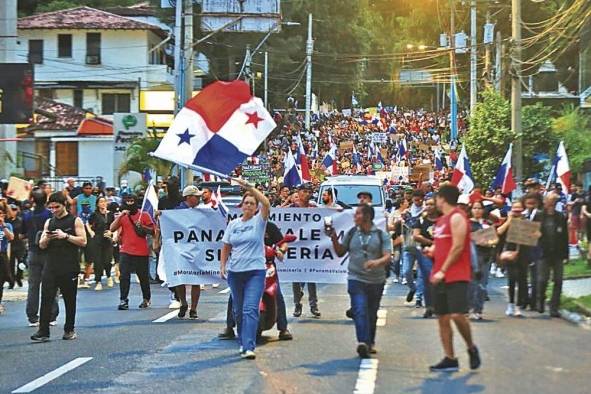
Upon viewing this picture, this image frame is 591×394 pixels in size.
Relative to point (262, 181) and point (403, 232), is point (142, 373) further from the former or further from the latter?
point (262, 181)

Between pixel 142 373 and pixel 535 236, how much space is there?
686cm

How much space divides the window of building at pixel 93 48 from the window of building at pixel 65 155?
10.2m

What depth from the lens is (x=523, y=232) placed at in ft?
50.3

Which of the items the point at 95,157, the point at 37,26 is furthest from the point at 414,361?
the point at 37,26

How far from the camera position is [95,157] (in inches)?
1975

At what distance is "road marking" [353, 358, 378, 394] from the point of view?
380 inches

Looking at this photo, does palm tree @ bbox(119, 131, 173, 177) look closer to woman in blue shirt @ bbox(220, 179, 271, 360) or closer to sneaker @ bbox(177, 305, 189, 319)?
sneaker @ bbox(177, 305, 189, 319)

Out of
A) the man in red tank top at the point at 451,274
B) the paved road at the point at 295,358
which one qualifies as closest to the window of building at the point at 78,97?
the paved road at the point at 295,358

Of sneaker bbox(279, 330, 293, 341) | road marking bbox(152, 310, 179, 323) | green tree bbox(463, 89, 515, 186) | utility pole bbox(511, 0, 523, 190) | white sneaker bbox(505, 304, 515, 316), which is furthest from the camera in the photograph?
green tree bbox(463, 89, 515, 186)

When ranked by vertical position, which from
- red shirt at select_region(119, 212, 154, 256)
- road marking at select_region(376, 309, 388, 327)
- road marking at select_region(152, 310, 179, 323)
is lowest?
road marking at select_region(152, 310, 179, 323)

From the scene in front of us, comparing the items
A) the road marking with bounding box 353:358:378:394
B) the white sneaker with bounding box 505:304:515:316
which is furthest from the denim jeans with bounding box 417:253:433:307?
the road marking with bounding box 353:358:378:394

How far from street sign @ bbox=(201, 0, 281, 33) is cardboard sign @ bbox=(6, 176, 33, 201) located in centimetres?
A: 1565

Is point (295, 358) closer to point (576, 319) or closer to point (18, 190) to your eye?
point (576, 319)

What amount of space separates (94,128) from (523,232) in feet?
118
